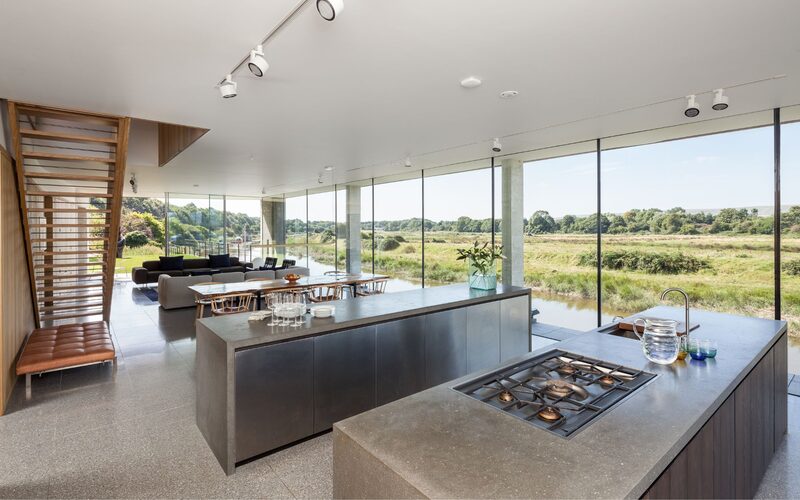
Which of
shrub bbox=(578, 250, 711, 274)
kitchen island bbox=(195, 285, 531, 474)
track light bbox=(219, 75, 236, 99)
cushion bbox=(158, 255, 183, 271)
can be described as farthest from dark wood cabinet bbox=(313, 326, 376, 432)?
cushion bbox=(158, 255, 183, 271)

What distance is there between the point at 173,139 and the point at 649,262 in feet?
23.8

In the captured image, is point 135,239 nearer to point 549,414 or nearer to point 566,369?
point 566,369

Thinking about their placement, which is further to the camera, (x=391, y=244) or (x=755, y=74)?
(x=391, y=244)

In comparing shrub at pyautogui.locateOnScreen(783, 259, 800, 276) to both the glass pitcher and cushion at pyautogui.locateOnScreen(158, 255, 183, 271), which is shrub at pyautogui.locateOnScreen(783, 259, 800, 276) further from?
cushion at pyautogui.locateOnScreen(158, 255, 183, 271)

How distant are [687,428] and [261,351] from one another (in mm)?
2238

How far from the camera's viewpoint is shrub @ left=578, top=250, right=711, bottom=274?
16.5 ft

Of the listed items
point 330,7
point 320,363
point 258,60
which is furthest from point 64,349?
point 330,7

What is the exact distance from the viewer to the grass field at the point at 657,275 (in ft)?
14.1

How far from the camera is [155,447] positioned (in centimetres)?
276

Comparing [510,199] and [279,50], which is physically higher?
[279,50]

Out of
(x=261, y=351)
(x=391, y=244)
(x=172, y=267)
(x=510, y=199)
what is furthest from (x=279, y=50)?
(x=172, y=267)

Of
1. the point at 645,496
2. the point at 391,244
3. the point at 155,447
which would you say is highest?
the point at 391,244

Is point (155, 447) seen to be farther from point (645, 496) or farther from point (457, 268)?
point (457, 268)

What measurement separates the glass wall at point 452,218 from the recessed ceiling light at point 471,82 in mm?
3832
